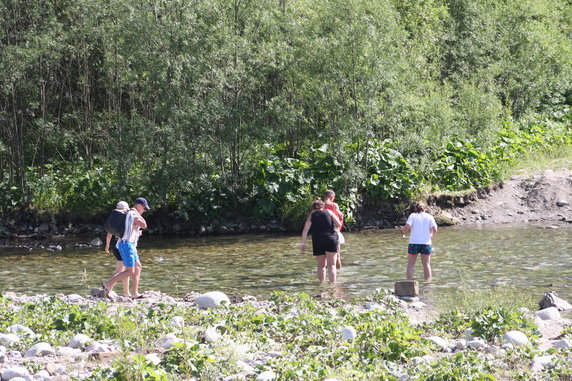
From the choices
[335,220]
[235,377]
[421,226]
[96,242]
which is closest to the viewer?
[235,377]

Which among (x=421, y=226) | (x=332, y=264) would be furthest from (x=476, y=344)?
(x=332, y=264)

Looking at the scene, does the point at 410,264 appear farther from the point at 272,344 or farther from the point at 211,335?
the point at 211,335

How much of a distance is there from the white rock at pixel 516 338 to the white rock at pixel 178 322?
155 inches

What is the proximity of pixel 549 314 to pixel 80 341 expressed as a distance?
639 cm

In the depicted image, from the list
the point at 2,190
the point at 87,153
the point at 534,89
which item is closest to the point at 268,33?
the point at 87,153

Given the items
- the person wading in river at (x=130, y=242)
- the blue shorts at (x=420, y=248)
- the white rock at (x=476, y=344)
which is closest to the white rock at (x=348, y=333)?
the white rock at (x=476, y=344)

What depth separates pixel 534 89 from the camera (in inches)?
1483

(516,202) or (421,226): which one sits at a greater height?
(421,226)

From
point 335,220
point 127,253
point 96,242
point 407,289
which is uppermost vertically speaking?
point 335,220

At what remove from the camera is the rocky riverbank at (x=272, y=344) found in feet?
25.4

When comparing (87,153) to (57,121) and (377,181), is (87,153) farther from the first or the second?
(377,181)

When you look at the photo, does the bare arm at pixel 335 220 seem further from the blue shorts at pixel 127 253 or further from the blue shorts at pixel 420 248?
the blue shorts at pixel 127 253

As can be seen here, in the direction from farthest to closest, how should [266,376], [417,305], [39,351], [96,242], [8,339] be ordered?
[96,242] → [417,305] → [8,339] → [39,351] → [266,376]

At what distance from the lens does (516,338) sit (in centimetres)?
896
